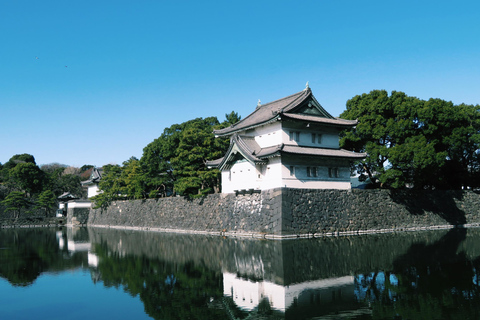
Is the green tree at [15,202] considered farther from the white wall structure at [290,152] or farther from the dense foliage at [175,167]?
the white wall structure at [290,152]

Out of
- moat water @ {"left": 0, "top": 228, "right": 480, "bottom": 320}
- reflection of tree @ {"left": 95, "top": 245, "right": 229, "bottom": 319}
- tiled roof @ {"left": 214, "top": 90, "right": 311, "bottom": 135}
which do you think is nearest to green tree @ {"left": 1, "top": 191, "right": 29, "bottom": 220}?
tiled roof @ {"left": 214, "top": 90, "right": 311, "bottom": 135}

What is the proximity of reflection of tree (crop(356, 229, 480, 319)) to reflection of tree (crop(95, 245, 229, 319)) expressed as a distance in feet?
12.2

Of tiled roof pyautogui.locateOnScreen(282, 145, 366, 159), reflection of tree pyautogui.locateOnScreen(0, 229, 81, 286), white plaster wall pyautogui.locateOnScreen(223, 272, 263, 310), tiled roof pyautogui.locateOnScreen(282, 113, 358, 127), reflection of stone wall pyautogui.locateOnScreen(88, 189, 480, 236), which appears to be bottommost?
reflection of tree pyautogui.locateOnScreen(0, 229, 81, 286)

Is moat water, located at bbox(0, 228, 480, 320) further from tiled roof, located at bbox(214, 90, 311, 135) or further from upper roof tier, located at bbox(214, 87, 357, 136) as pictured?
tiled roof, located at bbox(214, 90, 311, 135)

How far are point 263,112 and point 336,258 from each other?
51.6 feet

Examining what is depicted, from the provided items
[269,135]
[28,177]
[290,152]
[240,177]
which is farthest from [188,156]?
[28,177]

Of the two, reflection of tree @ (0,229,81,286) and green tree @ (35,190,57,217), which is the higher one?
green tree @ (35,190,57,217)

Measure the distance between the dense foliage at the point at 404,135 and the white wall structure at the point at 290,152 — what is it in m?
2.69

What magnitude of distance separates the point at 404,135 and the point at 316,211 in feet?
30.6

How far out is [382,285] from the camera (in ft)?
34.8

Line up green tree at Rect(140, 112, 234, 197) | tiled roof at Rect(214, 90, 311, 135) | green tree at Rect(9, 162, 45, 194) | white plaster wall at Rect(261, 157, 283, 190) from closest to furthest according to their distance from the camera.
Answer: white plaster wall at Rect(261, 157, 283, 190) < tiled roof at Rect(214, 90, 311, 135) < green tree at Rect(140, 112, 234, 197) < green tree at Rect(9, 162, 45, 194)

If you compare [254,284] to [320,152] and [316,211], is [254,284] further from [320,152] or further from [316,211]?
[320,152]

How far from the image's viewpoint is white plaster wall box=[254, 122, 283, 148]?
25.5m

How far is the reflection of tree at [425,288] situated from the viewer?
8.08 m
